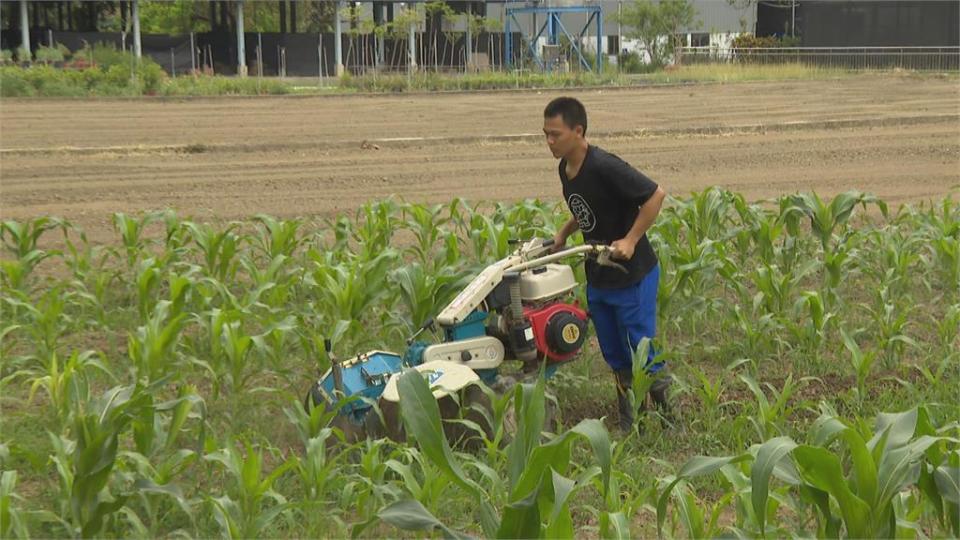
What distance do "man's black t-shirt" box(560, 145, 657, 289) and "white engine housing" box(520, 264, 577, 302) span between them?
0.24 metres

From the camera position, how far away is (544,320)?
19.1ft

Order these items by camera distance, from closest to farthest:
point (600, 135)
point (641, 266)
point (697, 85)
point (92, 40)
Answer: point (641, 266) → point (600, 135) → point (697, 85) → point (92, 40)

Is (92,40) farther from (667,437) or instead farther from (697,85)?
(667,437)

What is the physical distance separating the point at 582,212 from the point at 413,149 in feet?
39.0

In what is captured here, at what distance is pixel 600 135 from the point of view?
64.4ft

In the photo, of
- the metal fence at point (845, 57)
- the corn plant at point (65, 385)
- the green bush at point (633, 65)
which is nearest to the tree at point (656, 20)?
the metal fence at point (845, 57)

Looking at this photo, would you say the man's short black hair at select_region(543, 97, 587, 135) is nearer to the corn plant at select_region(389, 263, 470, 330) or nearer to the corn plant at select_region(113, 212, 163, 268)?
the corn plant at select_region(389, 263, 470, 330)

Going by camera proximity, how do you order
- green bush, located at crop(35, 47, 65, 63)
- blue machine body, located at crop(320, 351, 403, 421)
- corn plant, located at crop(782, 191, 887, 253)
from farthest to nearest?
green bush, located at crop(35, 47, 65, 63) < corn plant, located at crop(782, 191, 887, 253) < blue machine body, located at crop(320, 351, 403, 421)

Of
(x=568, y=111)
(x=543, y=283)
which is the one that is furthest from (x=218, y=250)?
(x=568, y=111)

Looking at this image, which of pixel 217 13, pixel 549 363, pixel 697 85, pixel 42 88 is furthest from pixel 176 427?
pixel 217 13

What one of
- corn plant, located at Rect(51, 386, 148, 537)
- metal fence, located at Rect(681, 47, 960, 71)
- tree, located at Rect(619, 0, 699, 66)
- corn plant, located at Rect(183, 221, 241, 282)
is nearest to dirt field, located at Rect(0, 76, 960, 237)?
corn plant, located at Rect(183, 221, 241, 282)

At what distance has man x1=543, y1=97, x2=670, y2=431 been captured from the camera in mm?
5891

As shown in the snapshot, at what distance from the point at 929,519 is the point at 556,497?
213 centimetres

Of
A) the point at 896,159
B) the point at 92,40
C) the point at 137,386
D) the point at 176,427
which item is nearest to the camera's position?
the point at 137,386
